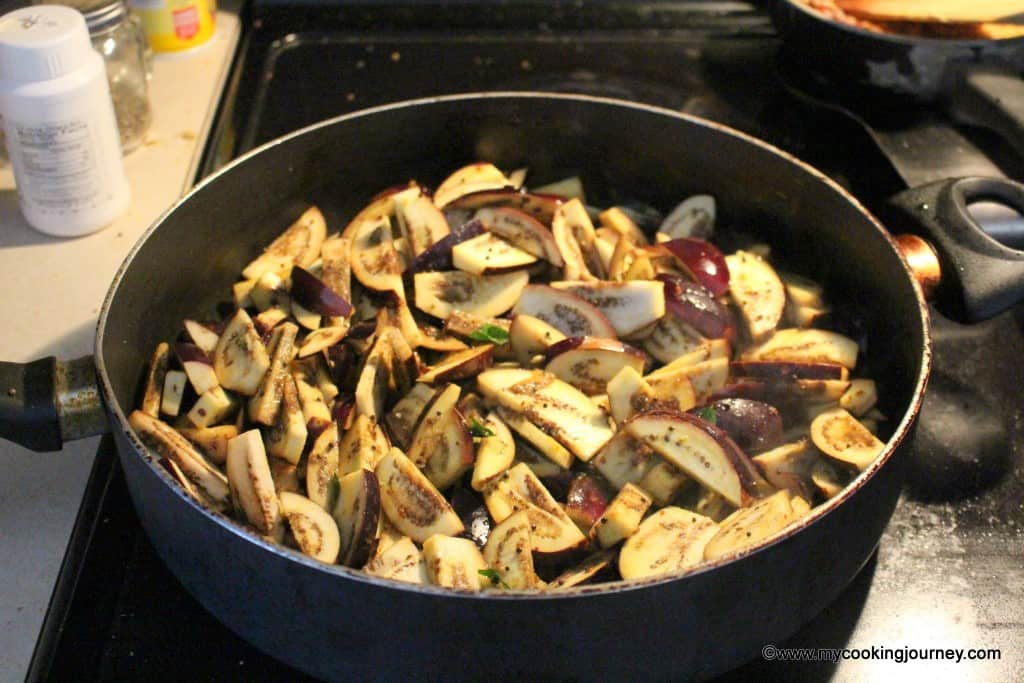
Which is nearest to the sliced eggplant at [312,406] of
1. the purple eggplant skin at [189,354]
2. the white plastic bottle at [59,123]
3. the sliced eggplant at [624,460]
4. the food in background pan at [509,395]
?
the food in background pan at [509,395]

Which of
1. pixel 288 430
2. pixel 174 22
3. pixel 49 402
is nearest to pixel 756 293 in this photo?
pixel 288 430

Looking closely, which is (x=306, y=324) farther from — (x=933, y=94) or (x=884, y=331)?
(x=933, y=94)

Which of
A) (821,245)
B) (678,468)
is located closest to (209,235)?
(678,468)

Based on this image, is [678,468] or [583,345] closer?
[678,468]

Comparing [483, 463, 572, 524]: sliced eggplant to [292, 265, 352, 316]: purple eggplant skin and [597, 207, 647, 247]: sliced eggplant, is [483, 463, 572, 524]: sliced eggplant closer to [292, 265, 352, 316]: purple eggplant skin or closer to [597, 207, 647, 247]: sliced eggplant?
[292, 265, 352, 316]: purple eggplant skin

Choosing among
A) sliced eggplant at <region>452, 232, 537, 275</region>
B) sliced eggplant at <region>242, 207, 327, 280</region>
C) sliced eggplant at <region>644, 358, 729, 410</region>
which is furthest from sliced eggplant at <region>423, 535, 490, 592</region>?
sliced eggplant at <region>242, 207, 327, 280</region>
